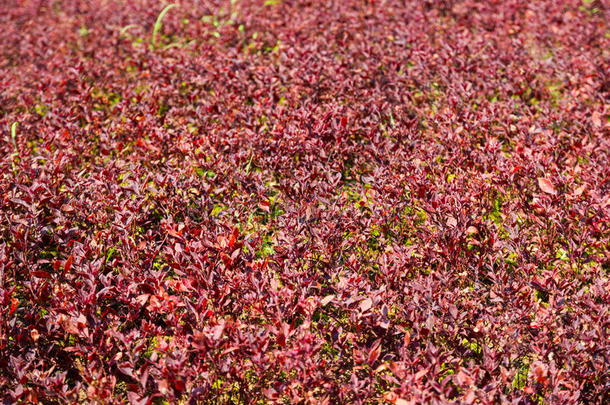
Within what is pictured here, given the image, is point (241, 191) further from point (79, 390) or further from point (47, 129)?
point (47, 129)

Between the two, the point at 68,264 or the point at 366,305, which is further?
the point at 68,264

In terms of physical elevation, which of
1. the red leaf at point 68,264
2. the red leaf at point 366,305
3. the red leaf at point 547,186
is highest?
the red leaf at point 68,264

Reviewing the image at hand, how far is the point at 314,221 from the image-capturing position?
372 centimetres

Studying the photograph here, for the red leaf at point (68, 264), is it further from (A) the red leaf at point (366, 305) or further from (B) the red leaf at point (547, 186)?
(B) the red leaf at point (547, 186)

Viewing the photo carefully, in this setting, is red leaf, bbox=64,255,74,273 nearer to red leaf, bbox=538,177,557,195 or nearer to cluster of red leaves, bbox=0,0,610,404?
cluster of red leaves, bbox=0,0,610,404

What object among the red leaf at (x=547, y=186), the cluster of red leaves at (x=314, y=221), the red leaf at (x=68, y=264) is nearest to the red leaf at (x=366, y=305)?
the cluster of red leaves at (x=314, y=221)

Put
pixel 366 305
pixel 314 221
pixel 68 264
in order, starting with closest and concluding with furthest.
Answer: pixel 366 305 → pixel 68 264 → pixel 314 221

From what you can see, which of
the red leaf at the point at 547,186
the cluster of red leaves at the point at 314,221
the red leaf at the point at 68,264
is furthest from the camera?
the red leaf at the point at 547,186

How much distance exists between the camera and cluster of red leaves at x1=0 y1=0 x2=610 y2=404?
2.80 metres

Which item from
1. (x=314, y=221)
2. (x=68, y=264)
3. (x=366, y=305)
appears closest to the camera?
(x=366, y=305)

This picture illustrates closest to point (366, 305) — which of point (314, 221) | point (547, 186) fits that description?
point (314, 221)

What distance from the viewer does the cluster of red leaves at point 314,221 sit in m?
2.80

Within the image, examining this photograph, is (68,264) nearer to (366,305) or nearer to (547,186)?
(366,305)

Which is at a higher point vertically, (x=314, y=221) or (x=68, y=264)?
(x=68, y=264)
